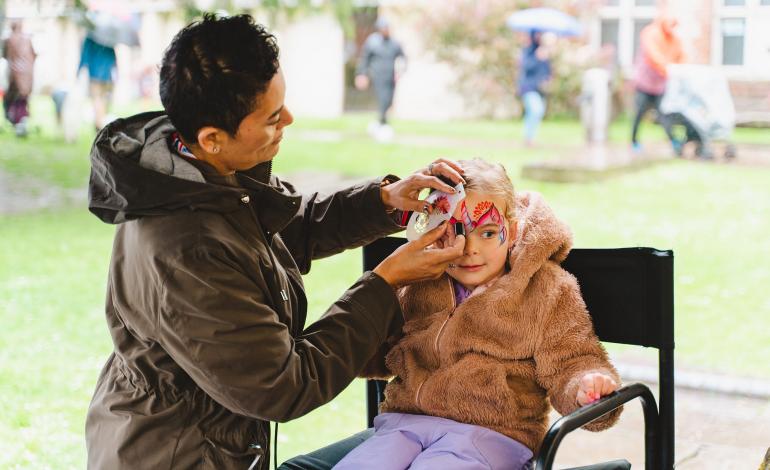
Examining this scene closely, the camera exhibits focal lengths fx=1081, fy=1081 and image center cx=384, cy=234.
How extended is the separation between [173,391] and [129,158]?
1.56 feet

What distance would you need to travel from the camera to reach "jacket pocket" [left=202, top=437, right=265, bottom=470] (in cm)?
220

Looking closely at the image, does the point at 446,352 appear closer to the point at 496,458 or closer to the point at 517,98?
the point at 496,458

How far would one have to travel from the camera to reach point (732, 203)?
10156mm

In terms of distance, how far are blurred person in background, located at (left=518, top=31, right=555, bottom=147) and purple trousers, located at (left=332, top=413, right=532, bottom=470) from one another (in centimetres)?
1202

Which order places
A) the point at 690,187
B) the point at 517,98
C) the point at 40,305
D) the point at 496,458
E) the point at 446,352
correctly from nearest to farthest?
1. the point at 496,458
2. the point at 446,352
3. the point at 40,305
4. the point at 690,187
5. the point at 517,98

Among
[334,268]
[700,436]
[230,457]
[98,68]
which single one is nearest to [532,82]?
[98,68]

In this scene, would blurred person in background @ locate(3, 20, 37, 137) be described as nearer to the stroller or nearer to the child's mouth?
the stroller

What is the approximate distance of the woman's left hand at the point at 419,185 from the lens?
8.18ft

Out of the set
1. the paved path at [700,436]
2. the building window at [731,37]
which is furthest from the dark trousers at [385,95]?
the paved path at [700,436]

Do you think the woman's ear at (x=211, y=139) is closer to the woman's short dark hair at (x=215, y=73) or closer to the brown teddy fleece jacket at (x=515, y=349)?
the woman's short dark hair at (x=215, y=73)

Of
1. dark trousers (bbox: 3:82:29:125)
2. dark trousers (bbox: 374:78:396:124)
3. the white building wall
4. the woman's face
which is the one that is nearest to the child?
the woman's face

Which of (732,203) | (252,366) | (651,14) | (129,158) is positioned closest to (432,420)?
(252,366)

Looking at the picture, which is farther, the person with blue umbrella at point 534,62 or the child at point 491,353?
the person with blue umbrella at point 534,62

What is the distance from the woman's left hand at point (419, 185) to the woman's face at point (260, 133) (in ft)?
1.33
